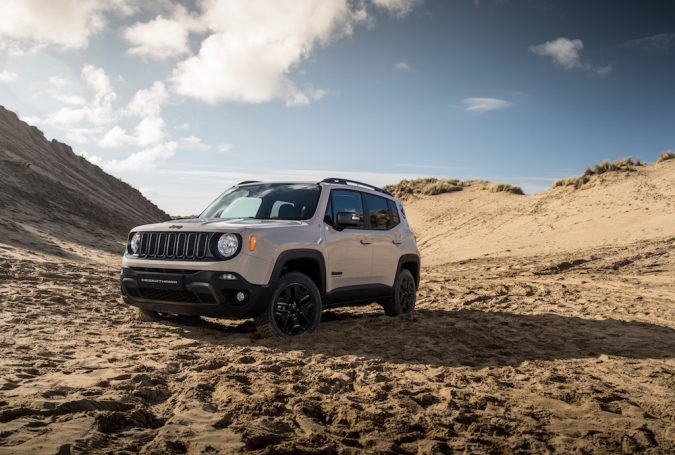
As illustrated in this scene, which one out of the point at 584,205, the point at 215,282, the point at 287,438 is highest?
the point at 584,205

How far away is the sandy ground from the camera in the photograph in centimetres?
345

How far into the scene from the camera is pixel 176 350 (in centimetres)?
566

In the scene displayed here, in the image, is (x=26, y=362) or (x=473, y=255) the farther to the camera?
(x=473, y=255)

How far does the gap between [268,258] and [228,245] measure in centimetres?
44

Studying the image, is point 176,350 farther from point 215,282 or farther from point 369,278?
point 369,278

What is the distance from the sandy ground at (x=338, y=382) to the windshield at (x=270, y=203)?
1.42m

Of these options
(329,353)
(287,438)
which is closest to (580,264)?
(329,353)

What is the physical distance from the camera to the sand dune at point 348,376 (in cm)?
346

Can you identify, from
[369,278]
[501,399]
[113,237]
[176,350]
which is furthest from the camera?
[113,237]

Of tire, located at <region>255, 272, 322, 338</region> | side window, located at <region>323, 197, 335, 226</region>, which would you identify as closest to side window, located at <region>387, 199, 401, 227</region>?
side window, located at <region>323, 197, 335, 226</region>

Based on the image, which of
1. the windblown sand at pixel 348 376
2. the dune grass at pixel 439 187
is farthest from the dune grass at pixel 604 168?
the windblown sand at pixel 348 376

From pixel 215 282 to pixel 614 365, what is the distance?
160 inches

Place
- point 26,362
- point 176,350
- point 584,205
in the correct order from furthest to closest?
1. point 584,205
2. point 176,350
3. point 26,362

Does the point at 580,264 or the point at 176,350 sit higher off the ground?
the point at 580,264
